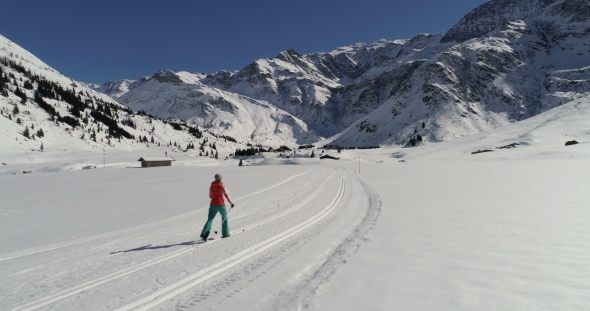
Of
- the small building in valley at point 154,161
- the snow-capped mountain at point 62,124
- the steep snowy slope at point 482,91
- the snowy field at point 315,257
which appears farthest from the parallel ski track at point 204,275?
the steep snowy slope at point 482,91

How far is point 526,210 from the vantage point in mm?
11617

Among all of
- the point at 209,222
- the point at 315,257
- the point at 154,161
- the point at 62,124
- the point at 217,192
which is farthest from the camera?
the point at 62,124

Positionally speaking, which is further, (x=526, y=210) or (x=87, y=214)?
(x=87, y=214)

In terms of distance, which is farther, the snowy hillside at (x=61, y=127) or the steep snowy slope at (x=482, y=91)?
the steep snowy slope at (x=482, y=91)

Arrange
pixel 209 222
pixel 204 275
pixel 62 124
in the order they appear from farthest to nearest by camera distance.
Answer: pixel 62 124
pixel 209 222
pixel 204 275


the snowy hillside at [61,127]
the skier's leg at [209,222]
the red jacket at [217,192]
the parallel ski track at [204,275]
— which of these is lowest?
the parallel ski track at [204,275]

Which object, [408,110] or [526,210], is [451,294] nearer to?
[526,210]

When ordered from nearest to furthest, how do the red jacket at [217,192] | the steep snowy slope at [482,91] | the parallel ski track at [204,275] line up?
the parallel ski track at [204,275]
the red jacket at [217,192]
the steep snowy slope at [482,91]

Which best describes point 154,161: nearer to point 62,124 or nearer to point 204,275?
point 62,124

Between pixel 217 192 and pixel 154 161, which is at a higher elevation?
pixel 154 161

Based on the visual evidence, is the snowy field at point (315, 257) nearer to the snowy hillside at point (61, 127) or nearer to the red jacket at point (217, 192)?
the red jacket at point (217, 192)

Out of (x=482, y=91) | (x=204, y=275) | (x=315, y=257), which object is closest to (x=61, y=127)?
(x=204, y=275)

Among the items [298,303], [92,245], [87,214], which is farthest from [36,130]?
[298,303]

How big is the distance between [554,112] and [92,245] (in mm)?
156144
